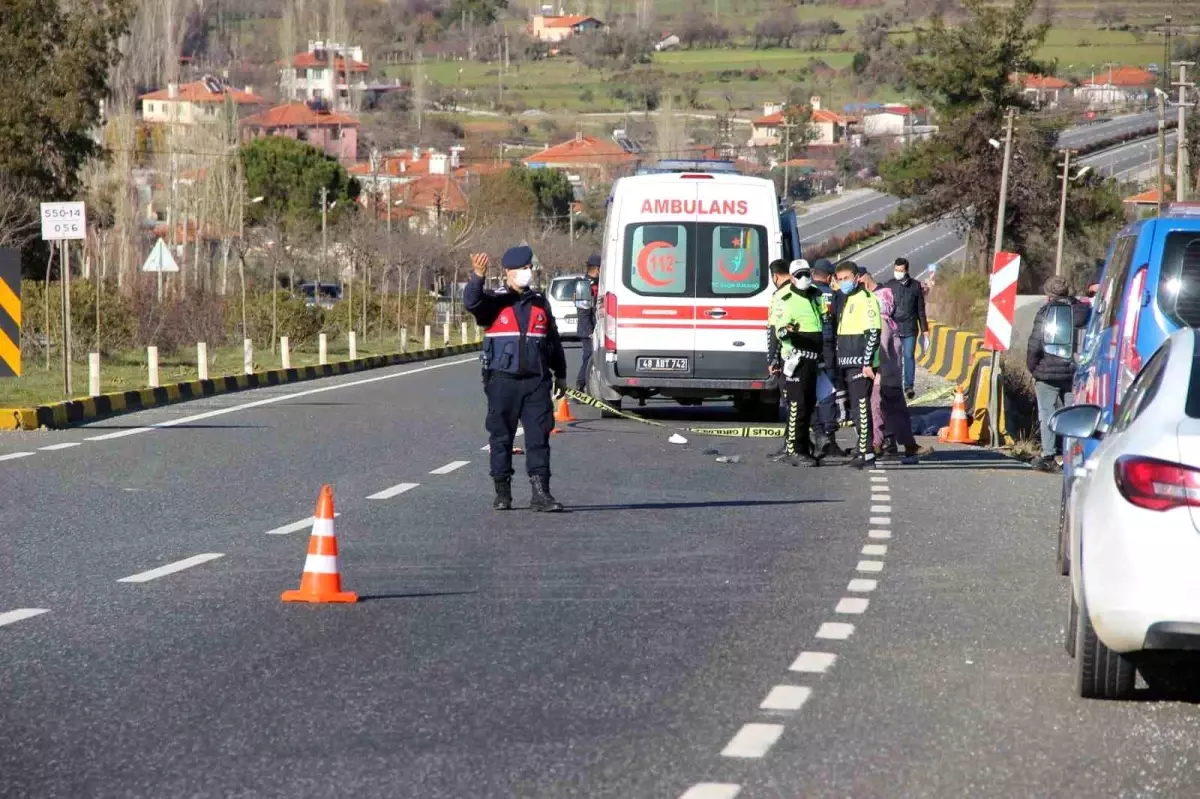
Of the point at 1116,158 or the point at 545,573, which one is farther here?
the point at 1116,158

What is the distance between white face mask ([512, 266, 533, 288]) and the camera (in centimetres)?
1410

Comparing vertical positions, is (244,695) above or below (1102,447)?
below

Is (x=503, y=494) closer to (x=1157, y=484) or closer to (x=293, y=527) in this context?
(x=293, y=527)

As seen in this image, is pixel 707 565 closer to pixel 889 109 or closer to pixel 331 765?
pixel 331 765

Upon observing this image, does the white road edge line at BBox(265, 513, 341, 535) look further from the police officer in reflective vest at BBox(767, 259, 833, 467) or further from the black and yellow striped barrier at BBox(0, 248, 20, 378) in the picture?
the black and yellow striped barrier at BBox(0, 248, 20, 378)

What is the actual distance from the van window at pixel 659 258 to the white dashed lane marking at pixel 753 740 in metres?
17.0

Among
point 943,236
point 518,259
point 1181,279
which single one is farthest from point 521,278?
point 943,236

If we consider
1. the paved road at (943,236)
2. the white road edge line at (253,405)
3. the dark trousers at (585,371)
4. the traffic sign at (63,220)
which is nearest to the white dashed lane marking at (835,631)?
the white road edge line at (253,405)

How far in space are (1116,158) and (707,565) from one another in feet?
418

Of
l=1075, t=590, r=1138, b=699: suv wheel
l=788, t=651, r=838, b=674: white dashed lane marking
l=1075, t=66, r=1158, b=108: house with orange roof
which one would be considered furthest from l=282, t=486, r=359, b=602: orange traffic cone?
l=1075, t=66, r=1158, b=108: house with orange roof

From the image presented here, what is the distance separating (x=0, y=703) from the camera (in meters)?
7.35

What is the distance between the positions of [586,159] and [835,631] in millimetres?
152204

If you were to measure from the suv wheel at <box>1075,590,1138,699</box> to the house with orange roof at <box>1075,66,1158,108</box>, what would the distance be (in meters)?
174

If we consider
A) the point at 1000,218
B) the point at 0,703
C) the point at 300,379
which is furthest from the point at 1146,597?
the point at 1000,218
